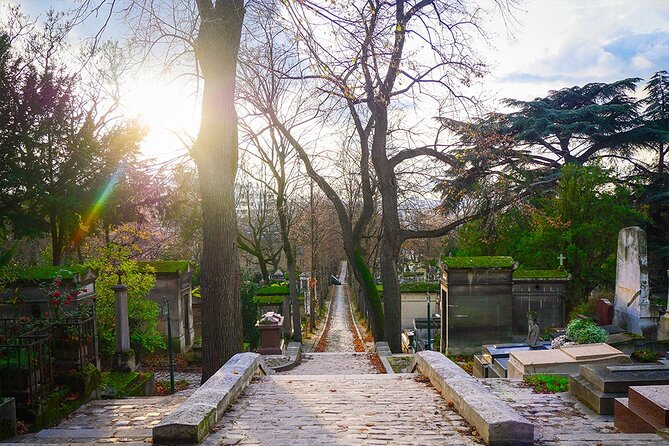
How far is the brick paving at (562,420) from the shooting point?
4.16m

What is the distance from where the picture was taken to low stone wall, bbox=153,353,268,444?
3.99 metres

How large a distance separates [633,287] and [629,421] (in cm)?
1034

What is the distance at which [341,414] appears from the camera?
500 centimetres

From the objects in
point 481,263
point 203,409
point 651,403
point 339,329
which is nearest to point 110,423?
point 203,409

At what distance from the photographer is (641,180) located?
24.1 metres

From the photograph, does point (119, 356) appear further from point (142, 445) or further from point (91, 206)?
point (91, 206)

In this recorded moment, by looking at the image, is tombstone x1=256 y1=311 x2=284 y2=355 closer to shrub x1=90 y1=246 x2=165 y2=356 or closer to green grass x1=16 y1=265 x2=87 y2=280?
shrub x1=90 y1=246 x2=165 y2=356

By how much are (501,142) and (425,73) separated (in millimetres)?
3453

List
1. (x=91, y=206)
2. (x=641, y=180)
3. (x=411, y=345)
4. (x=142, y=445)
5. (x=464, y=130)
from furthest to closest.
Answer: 1. (x=641, y=180)
2. (x=411, y=345)
3. (x=91, y=206)
4. (x=464, y=130)
5. (x=142, y=445)

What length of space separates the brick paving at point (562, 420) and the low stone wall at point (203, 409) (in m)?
2.93

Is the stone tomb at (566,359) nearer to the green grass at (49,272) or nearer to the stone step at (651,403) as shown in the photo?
the stone step at (651,403)

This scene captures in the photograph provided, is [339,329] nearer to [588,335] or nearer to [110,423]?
[588,335]

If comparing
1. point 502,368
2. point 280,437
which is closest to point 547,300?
point 502,368

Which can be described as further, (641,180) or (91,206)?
(641,180)
